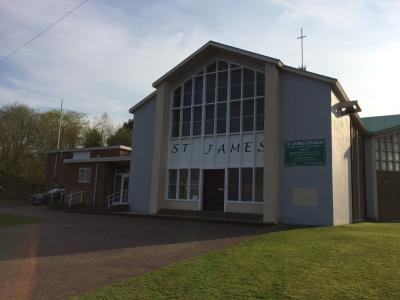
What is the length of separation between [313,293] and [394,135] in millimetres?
21363

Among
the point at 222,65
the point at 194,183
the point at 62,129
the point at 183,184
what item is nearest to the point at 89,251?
the point at 194,183

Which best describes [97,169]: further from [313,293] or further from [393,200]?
[313,293]

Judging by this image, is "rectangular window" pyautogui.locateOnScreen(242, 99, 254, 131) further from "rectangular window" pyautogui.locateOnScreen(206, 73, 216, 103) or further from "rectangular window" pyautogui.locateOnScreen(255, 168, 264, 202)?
"rectangular window" pyautogui.locateOnScreen(255, 168, 264, 202)

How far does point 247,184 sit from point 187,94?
6355 millimetres

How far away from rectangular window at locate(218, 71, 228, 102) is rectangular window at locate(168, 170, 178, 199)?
4722 mm

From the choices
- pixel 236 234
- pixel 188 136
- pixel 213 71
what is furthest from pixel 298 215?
pixel 213 71

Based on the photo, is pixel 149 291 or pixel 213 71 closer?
pixel 149 291

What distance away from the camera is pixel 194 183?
20.4m

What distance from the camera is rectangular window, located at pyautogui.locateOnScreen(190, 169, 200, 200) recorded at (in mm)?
20184

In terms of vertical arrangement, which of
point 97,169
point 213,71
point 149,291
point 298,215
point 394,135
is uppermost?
point 213,71

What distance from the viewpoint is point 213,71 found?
68.3 feet

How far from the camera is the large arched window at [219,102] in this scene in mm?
19031

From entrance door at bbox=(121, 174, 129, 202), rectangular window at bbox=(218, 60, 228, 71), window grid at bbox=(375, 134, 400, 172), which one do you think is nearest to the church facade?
rectangular window at bbox=(218, 60, 228, 71)

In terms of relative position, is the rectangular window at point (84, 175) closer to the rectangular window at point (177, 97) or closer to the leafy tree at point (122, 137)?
the rectangular window at point (177, 97)
